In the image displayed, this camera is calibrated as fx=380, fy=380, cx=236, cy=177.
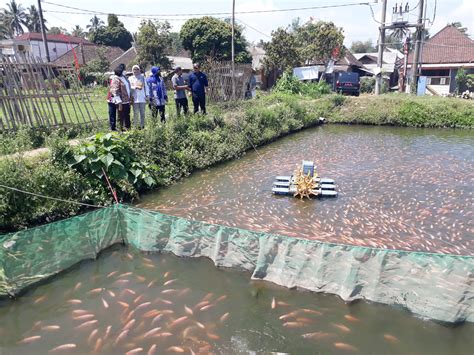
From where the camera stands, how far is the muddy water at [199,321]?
4.98 m

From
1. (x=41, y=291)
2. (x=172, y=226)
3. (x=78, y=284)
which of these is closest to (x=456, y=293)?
(x=172, y=226)

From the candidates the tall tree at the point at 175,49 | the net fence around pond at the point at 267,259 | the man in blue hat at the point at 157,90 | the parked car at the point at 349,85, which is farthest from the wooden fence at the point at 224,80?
the tall tree at the point at 175,49

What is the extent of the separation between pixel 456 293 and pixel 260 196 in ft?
20.6

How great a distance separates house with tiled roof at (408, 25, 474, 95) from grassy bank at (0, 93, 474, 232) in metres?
24.4

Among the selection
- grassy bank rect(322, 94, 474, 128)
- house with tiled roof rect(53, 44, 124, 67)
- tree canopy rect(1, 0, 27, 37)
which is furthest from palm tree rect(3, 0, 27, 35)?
grassy bank rect(322, 94, 474, 128)

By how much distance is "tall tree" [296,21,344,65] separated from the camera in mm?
41562

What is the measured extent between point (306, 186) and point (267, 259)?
193 inches

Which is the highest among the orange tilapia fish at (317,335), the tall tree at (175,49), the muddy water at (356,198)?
the tall tree at (175,49)

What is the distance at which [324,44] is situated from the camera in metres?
42.3

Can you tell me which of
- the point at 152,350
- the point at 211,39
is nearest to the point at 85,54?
the point at 211,39

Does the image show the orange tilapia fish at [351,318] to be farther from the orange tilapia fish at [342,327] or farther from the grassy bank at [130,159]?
the grassy bank at [130,159]

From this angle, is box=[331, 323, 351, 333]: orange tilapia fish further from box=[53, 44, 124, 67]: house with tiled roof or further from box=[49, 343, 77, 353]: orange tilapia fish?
box=[53, 44, 124, 67]: house with tiled roof

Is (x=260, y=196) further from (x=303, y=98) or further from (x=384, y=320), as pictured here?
(x=303, y=98)

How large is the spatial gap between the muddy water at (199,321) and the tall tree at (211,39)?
36021mm
